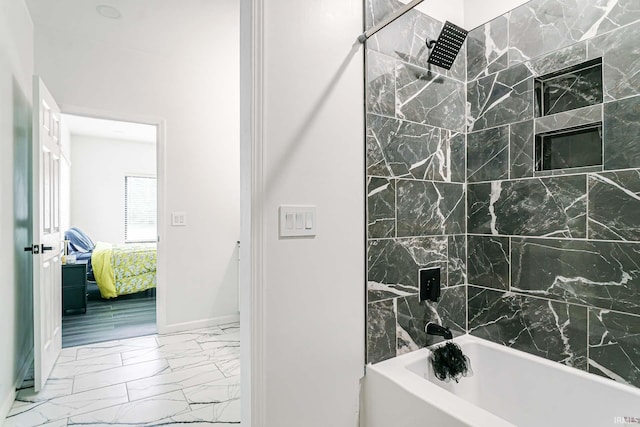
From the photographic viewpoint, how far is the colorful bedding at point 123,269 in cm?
437

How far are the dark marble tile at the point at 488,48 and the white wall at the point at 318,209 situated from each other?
0.75 m

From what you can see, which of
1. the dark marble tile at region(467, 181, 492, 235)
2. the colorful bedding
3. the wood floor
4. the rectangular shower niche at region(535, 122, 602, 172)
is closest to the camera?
the rectangular shower niche at region(535, 122, 602, 172)

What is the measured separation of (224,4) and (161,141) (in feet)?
4.78

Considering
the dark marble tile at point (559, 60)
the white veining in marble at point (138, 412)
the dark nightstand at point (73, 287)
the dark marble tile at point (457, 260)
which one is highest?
the dark marble tile at point (559, 60)

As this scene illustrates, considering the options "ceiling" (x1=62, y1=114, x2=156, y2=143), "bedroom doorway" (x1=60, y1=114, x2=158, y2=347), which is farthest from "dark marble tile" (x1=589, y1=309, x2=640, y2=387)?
"ceiling" (x1=62, y1=114, x2=156, y2=143)

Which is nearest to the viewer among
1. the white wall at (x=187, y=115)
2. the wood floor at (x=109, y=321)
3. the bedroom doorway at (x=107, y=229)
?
the white wall at (x=187, y=115)

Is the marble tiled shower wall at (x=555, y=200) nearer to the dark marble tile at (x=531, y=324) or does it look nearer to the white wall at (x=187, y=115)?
the dark marble tile at (x=531, y=324)

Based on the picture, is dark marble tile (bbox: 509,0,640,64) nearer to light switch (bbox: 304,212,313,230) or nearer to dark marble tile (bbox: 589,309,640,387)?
dark marble tile (bbox: 589,309,640,387)

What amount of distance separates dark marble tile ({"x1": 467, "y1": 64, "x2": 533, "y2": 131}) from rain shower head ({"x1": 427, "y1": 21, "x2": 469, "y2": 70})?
9.4 inches

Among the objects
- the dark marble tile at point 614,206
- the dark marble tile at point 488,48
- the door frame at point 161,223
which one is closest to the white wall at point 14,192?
the door frame at point 161,223

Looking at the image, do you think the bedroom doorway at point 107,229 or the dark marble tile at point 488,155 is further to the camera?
the bedroom doorway at point 107,229

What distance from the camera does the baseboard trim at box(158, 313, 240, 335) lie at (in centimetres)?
331

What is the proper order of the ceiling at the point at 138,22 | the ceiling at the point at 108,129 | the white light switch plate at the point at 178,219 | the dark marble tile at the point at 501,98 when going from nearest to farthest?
1. the dark marble tile at the point at 501,98
2. the ceiling at the point at 138,22
3. the white light switch plate at the point at 178,219
4. the ceiling at the point at 108,129

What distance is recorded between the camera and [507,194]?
66.2 inches
